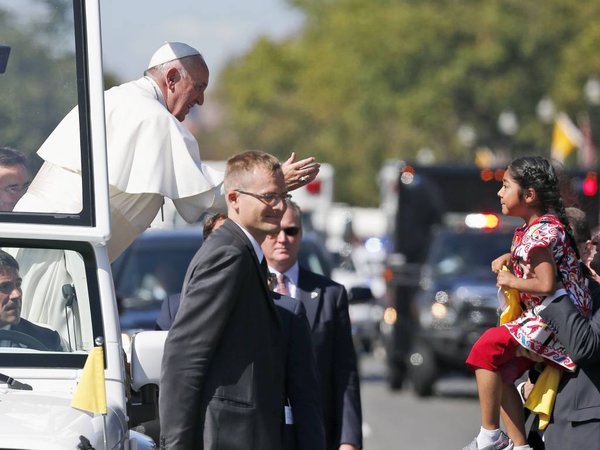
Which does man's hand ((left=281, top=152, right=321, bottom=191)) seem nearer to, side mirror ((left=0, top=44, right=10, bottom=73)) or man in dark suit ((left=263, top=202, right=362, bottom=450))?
man in dark suit ((left=263, top=202, right=362, bottom=450))

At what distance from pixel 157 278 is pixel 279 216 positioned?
8456 mm

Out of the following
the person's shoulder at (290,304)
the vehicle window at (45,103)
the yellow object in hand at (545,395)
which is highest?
the vehicle window at (45,103)

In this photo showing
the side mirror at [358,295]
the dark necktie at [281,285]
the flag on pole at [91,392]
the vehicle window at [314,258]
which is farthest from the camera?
the vehicle window at [314,258]

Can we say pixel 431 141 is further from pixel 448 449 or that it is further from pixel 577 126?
pixel 448 449

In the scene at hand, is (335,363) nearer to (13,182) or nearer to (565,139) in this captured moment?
(13,182)

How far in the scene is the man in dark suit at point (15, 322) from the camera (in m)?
5.30

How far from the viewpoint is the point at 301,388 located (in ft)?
17.5

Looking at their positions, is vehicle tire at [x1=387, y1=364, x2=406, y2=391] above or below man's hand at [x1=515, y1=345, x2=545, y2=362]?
below

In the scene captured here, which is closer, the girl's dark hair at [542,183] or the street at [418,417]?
the girl's dark hair at [542,183]

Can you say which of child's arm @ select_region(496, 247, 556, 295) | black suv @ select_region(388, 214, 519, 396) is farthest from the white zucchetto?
black suv @ select_region(388, 214, 519, 396)

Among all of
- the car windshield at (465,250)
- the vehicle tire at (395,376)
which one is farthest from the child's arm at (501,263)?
the vehicle tire at (395,376)

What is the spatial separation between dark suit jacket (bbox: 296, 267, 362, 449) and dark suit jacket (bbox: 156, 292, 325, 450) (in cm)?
147

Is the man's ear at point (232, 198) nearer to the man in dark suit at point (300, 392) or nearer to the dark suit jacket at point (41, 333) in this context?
the man in dark suit at point (300, 392)

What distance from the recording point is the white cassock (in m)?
5.39
